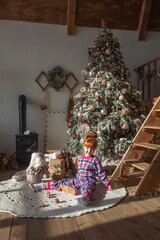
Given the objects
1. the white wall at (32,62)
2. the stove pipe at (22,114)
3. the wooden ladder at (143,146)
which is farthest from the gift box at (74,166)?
the white wall at (32,62)

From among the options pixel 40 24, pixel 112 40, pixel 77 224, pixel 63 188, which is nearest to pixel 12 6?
pixel 40 24

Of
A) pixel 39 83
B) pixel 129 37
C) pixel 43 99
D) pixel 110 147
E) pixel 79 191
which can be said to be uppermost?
pixel 129 37

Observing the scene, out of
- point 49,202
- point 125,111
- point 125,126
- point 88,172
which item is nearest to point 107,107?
point 125,111

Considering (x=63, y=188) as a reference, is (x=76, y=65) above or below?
above

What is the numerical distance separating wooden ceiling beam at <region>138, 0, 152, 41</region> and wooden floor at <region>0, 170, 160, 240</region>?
14.1 ft

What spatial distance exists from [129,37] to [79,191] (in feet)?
13.6

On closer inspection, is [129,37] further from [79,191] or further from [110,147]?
[79,191]

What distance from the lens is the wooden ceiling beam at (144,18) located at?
16.0 ft

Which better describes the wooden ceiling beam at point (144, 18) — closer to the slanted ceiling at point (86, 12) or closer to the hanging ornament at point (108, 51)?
the slanted ceiling at point (86, 12)

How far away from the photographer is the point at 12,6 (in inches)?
185

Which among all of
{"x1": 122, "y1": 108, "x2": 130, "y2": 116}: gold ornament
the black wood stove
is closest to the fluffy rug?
{"x1": 122, "y1": 108, "x2": 130, "y2": 116}: gold ornament

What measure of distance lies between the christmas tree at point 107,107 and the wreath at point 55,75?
42.7 inches

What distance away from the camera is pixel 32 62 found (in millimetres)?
4996

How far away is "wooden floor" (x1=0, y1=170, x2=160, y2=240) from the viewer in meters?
1.63
